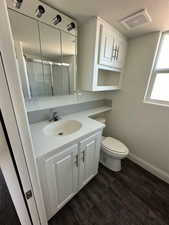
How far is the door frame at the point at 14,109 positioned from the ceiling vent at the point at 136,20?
1.20 meters

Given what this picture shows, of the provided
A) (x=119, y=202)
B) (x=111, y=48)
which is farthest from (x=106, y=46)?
(x=119, y=202)

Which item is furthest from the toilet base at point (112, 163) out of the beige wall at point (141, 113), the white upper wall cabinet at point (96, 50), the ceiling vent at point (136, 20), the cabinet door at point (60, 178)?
the ceiling vent at point (136, 20)

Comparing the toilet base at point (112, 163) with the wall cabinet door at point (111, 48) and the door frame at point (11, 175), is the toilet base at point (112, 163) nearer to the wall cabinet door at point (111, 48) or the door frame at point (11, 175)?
the door frame at point (11, 175)

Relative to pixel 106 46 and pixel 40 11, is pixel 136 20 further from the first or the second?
pixel 40 11

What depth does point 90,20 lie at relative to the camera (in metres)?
1.18

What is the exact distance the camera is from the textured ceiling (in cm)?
89

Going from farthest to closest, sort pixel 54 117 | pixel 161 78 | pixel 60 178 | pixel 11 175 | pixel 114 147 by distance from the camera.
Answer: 1. pixel 114 147
2. pixel 161 78
3. pixel 54 117
4. pixel 60 178
5. pixel 11 175

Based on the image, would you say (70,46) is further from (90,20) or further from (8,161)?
(8,161)

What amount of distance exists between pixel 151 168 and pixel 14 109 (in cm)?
210

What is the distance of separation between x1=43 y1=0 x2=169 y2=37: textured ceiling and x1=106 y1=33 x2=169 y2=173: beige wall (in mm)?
400

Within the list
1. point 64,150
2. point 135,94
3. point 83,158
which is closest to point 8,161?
point 64,150

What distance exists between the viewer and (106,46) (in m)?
1.29

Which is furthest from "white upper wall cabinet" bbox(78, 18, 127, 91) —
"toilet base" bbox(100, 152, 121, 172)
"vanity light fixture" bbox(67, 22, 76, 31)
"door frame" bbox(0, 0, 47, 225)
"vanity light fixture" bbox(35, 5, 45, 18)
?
"toilet base" bbox(100, 152, 121, 172)

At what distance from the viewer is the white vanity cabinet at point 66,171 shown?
88 centimetres
